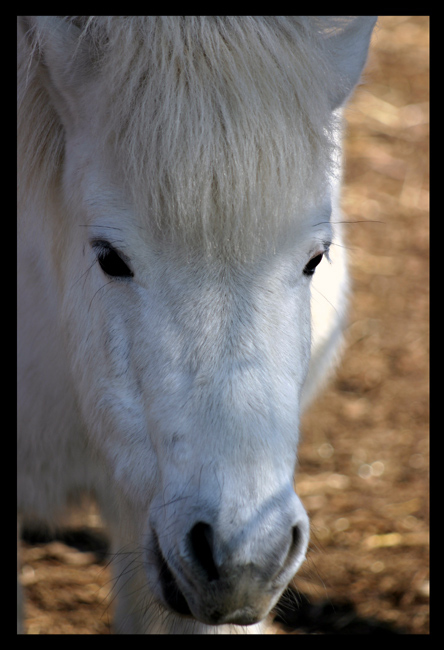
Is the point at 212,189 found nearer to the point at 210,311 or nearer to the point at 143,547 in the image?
the point at 210,311

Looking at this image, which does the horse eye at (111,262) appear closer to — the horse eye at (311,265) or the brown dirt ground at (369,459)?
the horse eye at (311,265)

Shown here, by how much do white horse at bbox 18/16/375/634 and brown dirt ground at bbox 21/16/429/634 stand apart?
1.98 ft

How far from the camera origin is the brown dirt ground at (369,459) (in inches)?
109

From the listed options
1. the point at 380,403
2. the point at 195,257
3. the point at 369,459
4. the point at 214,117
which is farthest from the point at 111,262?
the point at 380,403

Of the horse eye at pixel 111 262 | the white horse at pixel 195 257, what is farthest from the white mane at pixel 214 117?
the horse eye at pixel 111 262

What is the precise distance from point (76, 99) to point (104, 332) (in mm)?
596

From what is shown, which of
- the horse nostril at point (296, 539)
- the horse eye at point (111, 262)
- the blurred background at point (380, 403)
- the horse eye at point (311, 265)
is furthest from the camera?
the blurred background at point (380, 403)

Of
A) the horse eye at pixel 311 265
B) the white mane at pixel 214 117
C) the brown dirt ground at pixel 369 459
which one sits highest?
the white mane at pixel 214 117

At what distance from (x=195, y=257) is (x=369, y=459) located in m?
2.50

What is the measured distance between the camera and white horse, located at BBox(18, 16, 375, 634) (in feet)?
4.03

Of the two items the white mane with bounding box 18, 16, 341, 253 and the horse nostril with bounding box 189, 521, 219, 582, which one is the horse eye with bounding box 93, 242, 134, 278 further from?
the horse nostril with bounding box 189, 521, 219, 582

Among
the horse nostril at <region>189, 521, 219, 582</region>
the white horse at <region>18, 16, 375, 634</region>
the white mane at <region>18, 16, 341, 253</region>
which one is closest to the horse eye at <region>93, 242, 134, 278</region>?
the white horse at <region>18, 16, 375, 634</region>

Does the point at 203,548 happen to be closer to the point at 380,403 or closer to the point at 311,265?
the point at 311,265
